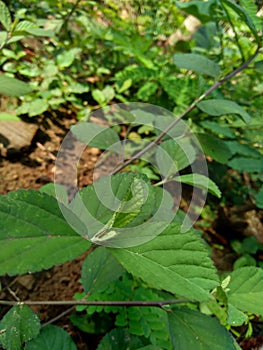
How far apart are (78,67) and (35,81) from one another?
0.31m

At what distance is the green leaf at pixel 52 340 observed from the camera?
2.24 ft

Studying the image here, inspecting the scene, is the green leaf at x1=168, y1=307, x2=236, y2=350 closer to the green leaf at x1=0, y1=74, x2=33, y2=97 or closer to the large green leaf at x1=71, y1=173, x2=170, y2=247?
the large green leaf at x1=71, y1=173, x2=170, y2=247

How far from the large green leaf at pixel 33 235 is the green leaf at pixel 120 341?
0.43 meters

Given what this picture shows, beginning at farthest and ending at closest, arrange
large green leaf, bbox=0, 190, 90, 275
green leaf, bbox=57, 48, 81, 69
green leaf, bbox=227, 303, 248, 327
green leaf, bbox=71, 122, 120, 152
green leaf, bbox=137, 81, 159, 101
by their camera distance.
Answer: green leaf, bbox=57, 48, 81, 69, green leaf, bbox=137, 81, 159, 101, green leaf, bbox=71, 122, 120, 152, green leaf, bbox=227, 303, 248, 327, large green leaf, bbox=0, 190, 90, 275

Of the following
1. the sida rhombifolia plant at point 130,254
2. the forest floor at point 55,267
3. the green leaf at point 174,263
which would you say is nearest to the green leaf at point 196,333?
the sida rhombifolia plant at point 130,254

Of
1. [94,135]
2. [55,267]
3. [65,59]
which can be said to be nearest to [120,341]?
[55,267]

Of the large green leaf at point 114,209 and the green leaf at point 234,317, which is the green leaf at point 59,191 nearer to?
the large green leaf at point 114,209

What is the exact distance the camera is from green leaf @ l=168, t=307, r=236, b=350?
0.55 metres

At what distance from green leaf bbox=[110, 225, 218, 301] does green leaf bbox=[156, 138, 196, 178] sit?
318 mm

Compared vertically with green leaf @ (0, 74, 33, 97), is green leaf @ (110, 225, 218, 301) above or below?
below

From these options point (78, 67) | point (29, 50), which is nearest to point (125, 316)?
point (78, 67)

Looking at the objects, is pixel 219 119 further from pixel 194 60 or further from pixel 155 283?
pixel 155 283

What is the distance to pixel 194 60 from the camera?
1.00 metres

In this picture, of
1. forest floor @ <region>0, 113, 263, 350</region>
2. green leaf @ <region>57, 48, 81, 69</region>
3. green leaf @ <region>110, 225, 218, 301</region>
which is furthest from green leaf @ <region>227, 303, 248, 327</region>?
green leaf @ <region>57, 48, 81, 69</region>
